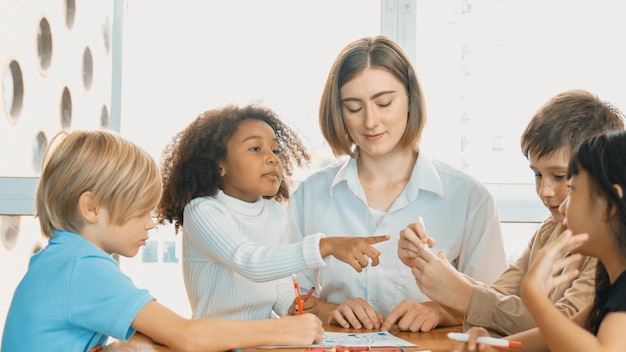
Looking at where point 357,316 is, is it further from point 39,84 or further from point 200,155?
point 39,84

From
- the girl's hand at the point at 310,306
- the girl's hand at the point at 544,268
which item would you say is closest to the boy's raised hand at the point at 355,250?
the girl's hand at the point at 310,306

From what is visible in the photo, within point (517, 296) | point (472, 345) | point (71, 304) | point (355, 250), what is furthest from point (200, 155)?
point (472, 345)

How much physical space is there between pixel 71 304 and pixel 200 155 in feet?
Answer: 2.66

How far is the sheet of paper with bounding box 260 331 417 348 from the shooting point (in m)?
1.55

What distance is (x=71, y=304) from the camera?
1.50m

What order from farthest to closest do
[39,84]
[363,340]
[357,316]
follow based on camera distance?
[39,84] → [357,316] → [363,340]

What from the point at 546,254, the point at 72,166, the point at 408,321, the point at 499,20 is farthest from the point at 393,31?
the point at 546,254

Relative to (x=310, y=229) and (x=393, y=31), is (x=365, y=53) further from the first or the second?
(x=393, y=31)

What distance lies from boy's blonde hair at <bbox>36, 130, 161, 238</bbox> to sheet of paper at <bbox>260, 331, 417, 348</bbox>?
0.50 meters

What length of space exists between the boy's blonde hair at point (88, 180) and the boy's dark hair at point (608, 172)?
35.7 inches

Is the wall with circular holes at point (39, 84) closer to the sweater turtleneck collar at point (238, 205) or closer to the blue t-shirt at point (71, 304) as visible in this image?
the sweater turtleneck collar at point (238, 205)

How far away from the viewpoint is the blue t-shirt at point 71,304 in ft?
4.87

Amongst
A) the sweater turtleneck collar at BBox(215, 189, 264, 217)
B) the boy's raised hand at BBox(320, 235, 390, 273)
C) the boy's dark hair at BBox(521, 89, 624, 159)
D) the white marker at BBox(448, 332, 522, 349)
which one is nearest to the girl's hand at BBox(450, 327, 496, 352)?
the white marker at BBox(448, 332, 522, 349)

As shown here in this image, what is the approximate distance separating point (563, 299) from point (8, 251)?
2.47 metres
